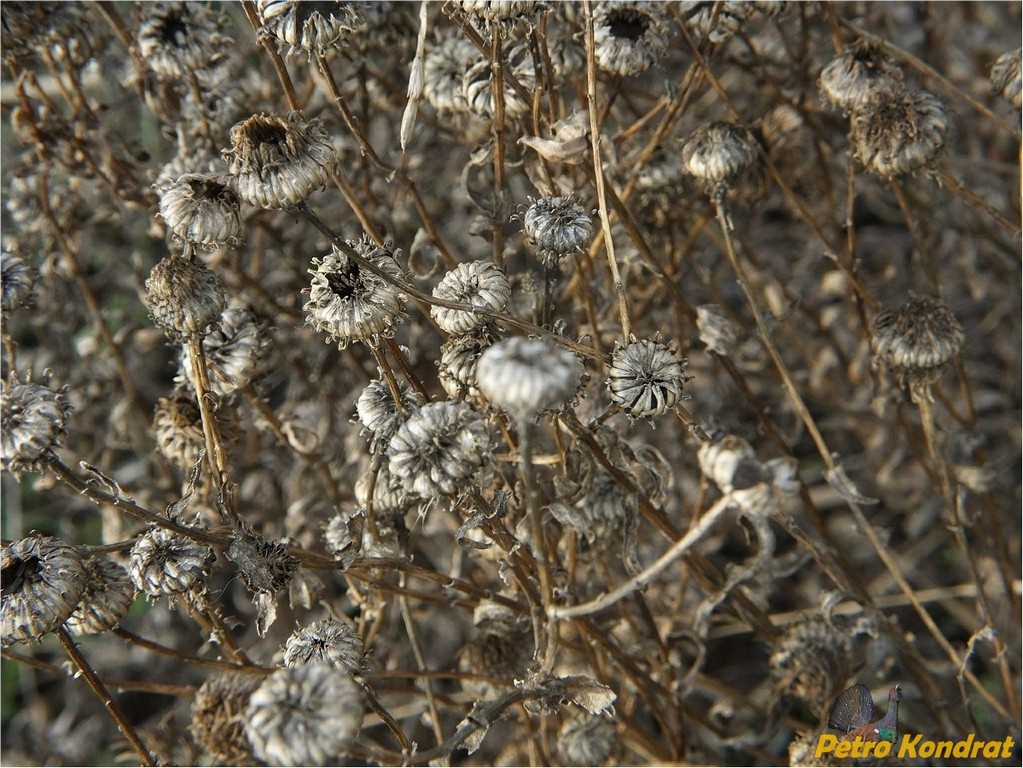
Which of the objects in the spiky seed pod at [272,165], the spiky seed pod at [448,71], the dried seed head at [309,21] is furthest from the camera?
the spiky seed pod at [448,71]

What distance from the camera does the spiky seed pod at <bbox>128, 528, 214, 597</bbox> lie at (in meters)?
1.73

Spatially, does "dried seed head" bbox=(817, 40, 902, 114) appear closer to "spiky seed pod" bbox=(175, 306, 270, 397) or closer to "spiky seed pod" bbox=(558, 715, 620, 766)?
"spiky seed pod" bbox=(175, 306, 270, 397)

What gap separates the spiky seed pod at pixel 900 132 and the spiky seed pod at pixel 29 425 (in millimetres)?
1658

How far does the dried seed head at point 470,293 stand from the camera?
1650mm

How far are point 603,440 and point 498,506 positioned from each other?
40 cm

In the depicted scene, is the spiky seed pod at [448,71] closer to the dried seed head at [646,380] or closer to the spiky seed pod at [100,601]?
the dried seed head at [646,380]

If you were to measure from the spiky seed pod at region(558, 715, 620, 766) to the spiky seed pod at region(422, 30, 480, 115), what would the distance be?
144 centimetres

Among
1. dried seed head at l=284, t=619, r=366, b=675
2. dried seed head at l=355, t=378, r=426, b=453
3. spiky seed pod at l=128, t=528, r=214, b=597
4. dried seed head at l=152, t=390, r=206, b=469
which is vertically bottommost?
dried seed head at l=284, t=619, r=366, b=675

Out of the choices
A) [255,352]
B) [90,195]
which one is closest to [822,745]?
[255,352]

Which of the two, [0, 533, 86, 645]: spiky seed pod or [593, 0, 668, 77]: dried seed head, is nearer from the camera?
[0, 533, 86, 645]: spiky seed pod

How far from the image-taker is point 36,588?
5.26 ft

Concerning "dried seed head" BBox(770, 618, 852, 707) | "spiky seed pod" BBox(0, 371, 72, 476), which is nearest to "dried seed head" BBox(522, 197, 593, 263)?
"spiky seed pod" BBox(0, 371, 72, 476)

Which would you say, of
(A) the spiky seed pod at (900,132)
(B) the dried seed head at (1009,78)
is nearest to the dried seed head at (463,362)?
(A) the spiky seed pod at (900,132)

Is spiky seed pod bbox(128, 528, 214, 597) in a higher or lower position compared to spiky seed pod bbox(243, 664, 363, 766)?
higher
